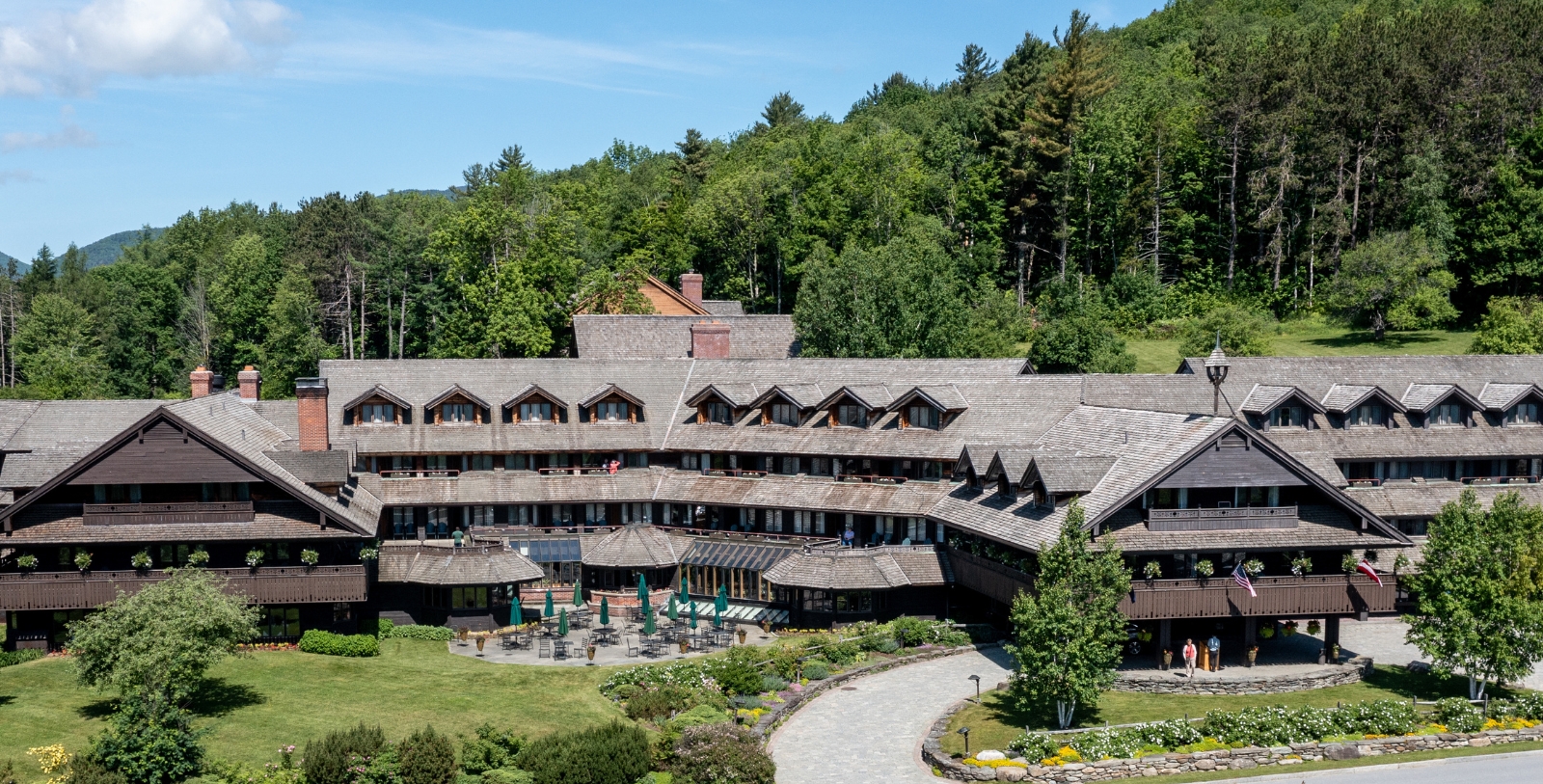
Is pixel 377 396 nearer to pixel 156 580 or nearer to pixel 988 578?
pixel 156 580

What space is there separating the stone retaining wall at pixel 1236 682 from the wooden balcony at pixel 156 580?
108 feet

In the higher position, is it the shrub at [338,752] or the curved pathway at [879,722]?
the shrub at [338,752]

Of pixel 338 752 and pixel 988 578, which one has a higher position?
pixel 988 578

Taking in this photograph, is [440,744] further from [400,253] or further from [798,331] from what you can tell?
[400,253]

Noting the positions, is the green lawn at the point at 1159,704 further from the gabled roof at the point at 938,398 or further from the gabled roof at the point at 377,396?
the gabled roof at the point at 377,396

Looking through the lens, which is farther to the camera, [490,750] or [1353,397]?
[1353,397]

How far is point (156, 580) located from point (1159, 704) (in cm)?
4153

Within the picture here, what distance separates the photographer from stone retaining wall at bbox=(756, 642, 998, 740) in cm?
4744

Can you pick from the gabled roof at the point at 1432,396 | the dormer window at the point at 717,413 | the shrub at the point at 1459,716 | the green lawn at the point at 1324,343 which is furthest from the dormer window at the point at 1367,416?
the dormer window at the point at 717,413

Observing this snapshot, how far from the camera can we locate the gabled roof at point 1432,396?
221 feet

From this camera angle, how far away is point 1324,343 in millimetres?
99688

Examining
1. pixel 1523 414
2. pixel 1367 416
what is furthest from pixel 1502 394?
pixel 1367 416

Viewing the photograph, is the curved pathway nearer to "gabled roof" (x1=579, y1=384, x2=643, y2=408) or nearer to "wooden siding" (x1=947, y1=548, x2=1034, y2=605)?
"wooden siding" (x1=947, y1=548, x2=1034, y2=605)

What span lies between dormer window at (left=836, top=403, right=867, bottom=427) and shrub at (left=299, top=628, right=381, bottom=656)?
26520 mm
